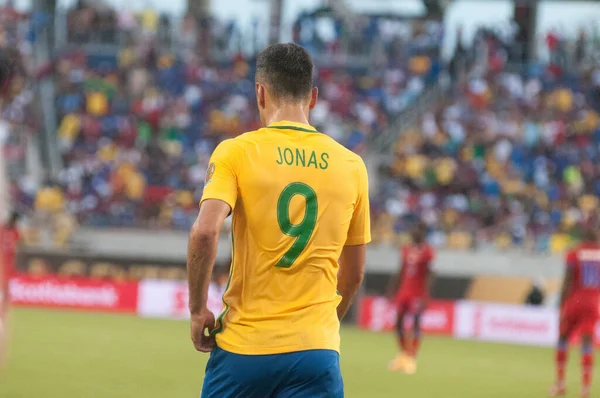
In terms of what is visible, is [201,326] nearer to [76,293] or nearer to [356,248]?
[356,248]

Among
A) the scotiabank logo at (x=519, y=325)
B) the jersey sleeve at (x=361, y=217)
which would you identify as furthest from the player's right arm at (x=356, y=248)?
the scotiabank logo at (x=519, y=325)

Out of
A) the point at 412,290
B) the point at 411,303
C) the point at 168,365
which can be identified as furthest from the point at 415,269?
the point at 168,365

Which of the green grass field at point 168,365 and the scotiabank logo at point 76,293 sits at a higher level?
the green grass field at point 168,365

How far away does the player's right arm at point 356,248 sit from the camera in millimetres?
4414

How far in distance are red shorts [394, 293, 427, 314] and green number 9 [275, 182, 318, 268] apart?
1168cm

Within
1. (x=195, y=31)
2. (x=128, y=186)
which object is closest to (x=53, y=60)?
(x=195, y=31)

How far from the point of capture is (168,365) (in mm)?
14500

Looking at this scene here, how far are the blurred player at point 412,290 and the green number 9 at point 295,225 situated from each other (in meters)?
11.3

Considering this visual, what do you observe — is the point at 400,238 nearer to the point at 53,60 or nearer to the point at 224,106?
the point at 224,106

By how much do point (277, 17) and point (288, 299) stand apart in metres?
30.2

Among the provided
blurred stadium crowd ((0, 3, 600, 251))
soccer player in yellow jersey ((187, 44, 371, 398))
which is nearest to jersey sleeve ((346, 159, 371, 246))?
soccer player in yellow jersey ((187, 44, 371, 398))

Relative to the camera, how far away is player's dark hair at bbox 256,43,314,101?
4230 mm

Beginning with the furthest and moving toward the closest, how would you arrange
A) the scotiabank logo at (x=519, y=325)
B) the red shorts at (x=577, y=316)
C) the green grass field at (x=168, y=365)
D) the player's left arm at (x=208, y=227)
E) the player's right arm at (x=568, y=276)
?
1. the scotiabank logo at (x=519, y=325)
2. the red shorts at (x=577, y=316)
3. the player's right arm at (x=568, y=276)
4. the green grass field at (x=168, y=365)
5. the player's left arm at (x=208, y=227)

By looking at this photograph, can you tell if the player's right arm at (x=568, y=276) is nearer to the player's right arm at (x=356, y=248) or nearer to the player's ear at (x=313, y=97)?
the player's right arm at (x=356, y=248)
